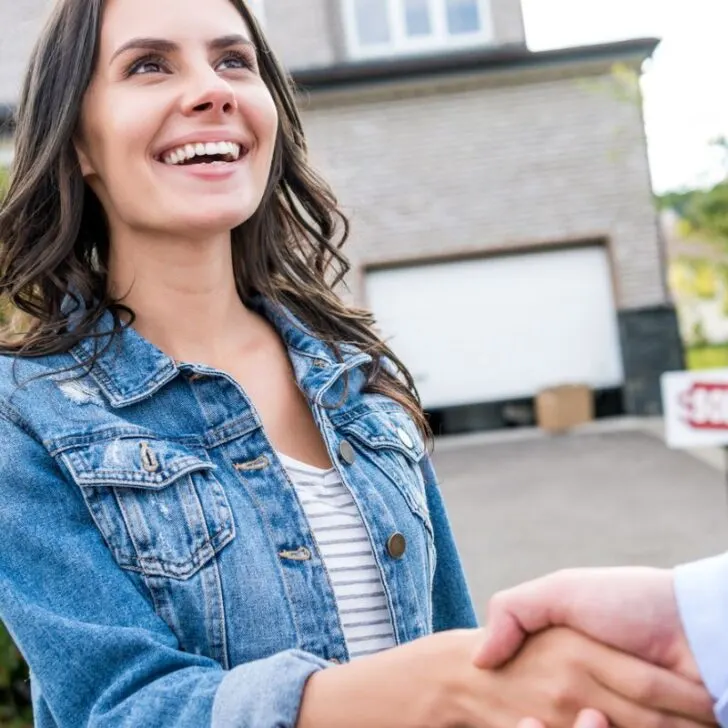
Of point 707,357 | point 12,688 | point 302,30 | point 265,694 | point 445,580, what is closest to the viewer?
point 265,694

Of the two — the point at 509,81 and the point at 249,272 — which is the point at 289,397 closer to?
the point at 249,272

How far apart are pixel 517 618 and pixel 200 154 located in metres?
0.90

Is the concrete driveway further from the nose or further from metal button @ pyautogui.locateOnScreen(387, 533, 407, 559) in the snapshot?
the nose

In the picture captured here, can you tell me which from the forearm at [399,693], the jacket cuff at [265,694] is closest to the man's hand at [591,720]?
the forearm at [399,693]

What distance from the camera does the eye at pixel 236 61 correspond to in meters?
1.79

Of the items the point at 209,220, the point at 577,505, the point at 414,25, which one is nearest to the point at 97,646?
the point at 209,220

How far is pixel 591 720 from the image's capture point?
3.81ft

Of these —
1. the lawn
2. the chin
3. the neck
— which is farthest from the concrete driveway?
the lawn

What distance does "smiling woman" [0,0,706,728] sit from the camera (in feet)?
4.17

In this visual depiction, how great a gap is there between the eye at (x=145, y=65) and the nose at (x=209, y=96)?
0.08 m

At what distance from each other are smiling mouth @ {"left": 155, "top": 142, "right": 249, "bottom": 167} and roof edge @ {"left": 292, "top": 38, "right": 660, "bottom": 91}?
12.0m

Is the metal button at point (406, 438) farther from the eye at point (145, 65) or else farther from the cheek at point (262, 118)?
the eye at point (145, 65)

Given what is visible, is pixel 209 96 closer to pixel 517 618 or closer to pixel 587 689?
pixel 517 618

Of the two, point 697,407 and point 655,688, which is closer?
point 655,688
